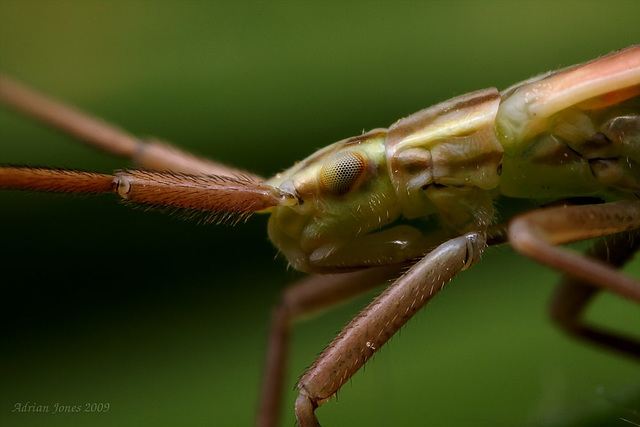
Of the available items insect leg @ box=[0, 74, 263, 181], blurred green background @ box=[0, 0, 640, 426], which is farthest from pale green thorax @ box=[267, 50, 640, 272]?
blurred green background @ box=[0, 0, 640, 426]

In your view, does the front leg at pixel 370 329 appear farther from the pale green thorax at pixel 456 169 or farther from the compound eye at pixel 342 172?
the compound eye at pixel 342 172

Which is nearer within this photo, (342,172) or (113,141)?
(342,172)

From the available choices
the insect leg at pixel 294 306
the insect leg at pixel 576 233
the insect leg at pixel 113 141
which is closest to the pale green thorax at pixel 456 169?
the insect leg at pixel 576 233

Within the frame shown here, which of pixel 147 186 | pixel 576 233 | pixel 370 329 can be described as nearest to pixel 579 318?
pixel 576 233

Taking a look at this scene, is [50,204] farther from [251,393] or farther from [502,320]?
[502,320]

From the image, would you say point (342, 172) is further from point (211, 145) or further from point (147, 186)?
point (211, 145)

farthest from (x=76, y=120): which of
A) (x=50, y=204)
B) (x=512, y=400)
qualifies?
(x=512, y=400)
